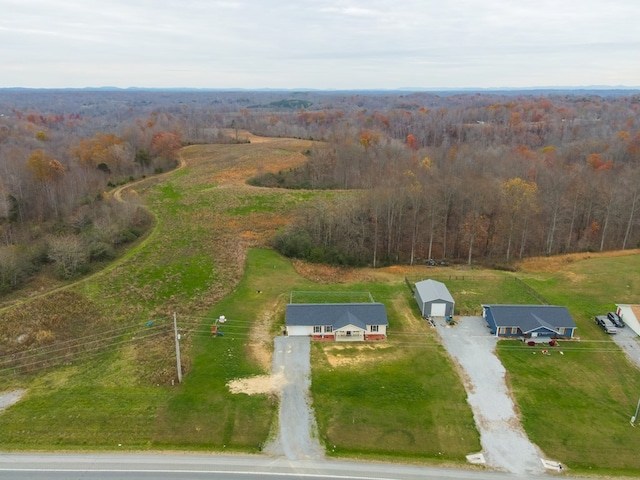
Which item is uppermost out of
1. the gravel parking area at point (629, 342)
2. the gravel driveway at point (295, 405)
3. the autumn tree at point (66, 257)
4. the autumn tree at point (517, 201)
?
the autumn tree at point (517, 201)

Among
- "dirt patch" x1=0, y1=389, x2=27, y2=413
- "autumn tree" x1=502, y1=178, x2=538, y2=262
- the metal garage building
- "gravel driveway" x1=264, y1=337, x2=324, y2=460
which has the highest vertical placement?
"autumn tree" x1=502, y1=178, x2=538, y2=262

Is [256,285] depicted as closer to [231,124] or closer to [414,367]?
[414,367]

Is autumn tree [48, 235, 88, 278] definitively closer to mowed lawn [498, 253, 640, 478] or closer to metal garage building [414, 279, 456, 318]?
metal garage building [414, 279, 456, 318]

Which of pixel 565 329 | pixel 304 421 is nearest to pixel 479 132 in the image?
pixel 565 329

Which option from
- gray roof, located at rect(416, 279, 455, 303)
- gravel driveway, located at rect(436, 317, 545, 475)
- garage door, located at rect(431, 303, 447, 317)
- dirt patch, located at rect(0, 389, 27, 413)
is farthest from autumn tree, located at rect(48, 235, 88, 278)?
gravel driveway, located at rect(436, 317, 545, 475)

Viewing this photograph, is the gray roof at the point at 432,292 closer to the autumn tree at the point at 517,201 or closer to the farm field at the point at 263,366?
the farm field at the point at 263,366

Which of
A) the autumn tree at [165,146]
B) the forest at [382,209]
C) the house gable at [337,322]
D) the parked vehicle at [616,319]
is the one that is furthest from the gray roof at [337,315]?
the autumn tree at [165,146]
